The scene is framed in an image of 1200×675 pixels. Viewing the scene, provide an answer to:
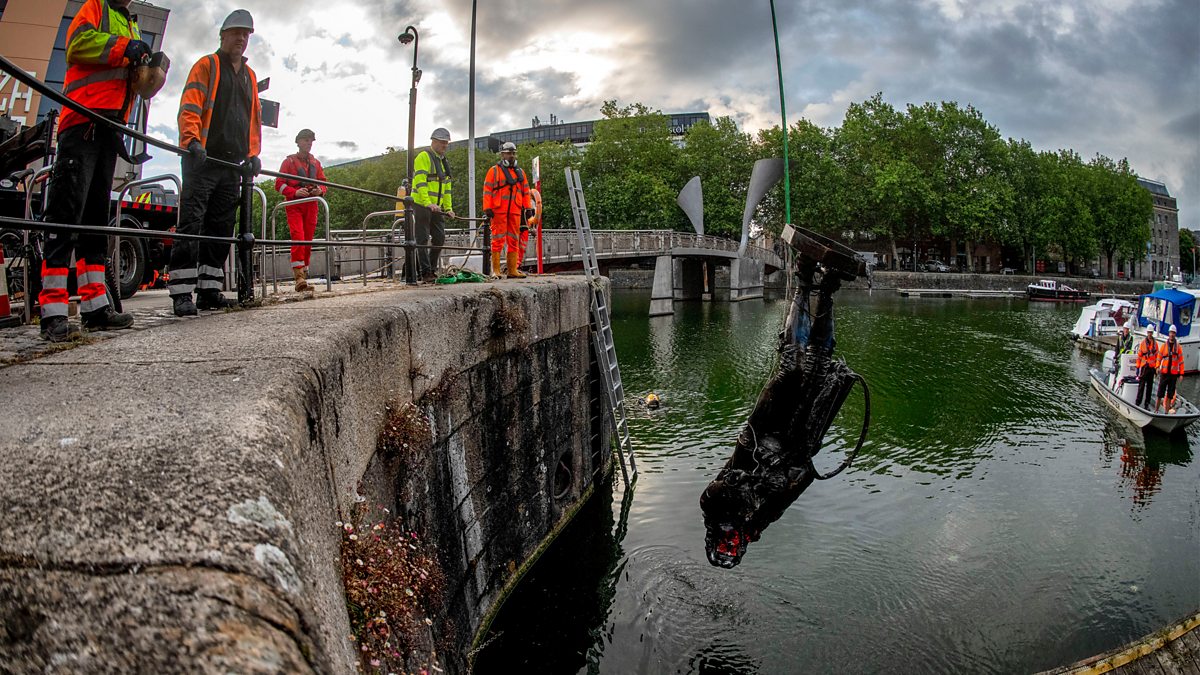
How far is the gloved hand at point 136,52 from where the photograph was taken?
4.77 m

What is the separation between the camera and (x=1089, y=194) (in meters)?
74.5

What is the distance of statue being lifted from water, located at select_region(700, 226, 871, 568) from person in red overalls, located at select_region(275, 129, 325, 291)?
4997mm

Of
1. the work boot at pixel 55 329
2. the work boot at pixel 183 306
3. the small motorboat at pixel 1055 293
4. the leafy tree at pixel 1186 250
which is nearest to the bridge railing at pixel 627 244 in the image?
the work boot at pixel 183 306

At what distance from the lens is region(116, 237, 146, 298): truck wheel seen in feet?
29.6

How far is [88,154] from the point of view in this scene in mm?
4711

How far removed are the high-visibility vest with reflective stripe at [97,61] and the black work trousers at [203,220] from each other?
30.1 inches

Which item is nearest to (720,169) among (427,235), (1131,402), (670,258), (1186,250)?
(670,258)

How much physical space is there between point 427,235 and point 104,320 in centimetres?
603

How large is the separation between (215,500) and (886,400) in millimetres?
19961

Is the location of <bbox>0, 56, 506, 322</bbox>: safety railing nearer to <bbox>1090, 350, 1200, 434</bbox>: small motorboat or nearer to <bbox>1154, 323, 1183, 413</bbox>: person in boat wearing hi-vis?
<bbox>1090, 350, 1200, 434</bbox>: small motorboat

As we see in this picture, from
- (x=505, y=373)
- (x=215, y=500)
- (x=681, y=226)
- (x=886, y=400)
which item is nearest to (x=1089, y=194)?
(x=681, y=226)

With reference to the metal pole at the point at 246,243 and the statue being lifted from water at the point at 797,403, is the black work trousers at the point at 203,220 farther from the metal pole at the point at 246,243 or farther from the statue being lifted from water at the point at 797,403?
the statue being lifted from water at the point at 797,403

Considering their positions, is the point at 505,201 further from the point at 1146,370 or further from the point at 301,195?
the point at 1146,370

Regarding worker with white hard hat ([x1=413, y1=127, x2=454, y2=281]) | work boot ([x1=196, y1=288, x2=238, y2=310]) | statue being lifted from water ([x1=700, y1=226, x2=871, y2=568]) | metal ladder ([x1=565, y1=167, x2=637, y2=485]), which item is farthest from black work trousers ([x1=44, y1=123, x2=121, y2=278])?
metal ladder ([x1=565, y1=167, x2=637, y2=485])
